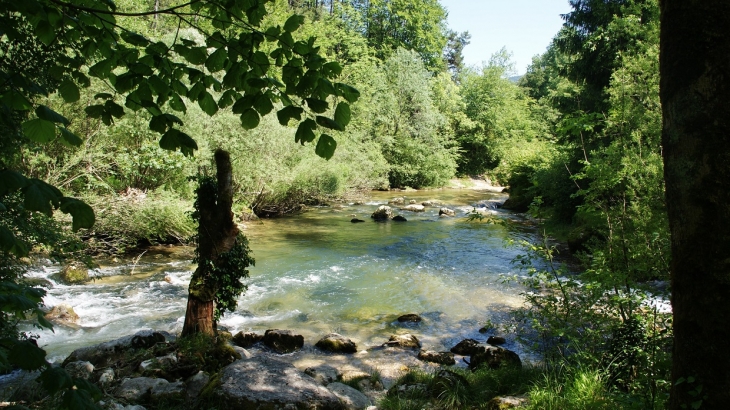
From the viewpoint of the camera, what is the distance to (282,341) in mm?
8484

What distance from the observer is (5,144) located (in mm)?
5359

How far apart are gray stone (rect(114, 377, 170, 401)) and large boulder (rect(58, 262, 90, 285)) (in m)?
7.27

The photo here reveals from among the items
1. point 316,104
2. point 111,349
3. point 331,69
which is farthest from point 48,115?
point 111,349

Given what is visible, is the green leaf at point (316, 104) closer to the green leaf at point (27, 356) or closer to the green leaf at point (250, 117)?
the green leaf at point (250, 117)

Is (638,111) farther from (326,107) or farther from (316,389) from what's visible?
(326,107)

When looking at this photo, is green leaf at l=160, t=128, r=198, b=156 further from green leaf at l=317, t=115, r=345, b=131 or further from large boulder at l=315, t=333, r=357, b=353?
large boulder at l=315, t=333, r=357, b=353

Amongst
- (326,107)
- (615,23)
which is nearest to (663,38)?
(326,107)

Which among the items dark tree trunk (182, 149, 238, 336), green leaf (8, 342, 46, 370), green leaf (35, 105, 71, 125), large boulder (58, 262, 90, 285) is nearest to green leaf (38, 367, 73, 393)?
green leaf (8, 342, 46, 370)

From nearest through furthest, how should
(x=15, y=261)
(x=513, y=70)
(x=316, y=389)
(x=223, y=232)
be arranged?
(x=316, y=389) < (x=15, y=261) < (x=223, y=232) < (x=513, y=70)

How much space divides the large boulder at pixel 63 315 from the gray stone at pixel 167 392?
4.92 m

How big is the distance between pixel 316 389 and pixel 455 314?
5.91 metres

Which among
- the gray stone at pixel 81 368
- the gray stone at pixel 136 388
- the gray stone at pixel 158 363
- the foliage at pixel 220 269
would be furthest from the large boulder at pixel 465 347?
the gray stone at pixel 81 368

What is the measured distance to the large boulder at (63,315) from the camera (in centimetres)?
899

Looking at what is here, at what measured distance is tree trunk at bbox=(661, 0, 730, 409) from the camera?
2004 millimetres
